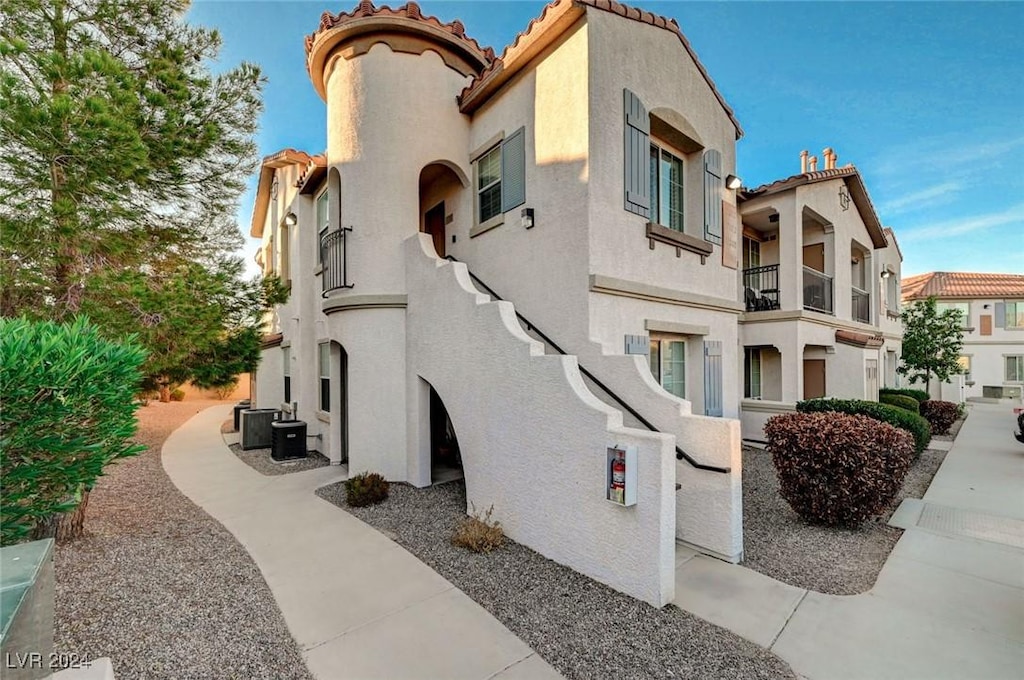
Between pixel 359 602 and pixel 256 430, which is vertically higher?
pixel 256 430

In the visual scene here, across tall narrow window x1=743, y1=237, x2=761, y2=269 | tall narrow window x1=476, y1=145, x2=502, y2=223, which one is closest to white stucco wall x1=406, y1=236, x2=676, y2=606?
tall narrow window x1=476, y1=145, x2=502, y2=223

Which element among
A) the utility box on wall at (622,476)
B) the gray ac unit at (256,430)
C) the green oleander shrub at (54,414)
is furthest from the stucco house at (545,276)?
the green oleander shrub at (54,414)

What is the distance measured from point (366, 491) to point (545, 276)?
178 inches

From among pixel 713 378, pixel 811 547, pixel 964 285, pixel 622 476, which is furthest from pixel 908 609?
pixel 964 285

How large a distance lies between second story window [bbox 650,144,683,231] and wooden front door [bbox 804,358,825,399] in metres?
8.61

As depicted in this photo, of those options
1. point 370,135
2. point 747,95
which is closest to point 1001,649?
point 370,135

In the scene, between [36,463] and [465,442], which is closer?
[36,463]

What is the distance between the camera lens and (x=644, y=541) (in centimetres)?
417

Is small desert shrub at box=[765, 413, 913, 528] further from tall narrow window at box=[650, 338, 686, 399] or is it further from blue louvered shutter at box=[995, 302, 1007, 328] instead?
blue louvered shutter at box=[995, 302, 1007, 328]

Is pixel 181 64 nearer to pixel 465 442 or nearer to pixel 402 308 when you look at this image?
pixel 402 308

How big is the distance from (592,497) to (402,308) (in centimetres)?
512

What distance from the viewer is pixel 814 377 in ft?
45.8

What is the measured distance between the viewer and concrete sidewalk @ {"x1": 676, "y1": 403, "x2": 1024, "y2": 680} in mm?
3340

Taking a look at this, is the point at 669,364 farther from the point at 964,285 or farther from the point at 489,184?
the point at 964,285
